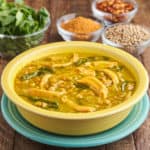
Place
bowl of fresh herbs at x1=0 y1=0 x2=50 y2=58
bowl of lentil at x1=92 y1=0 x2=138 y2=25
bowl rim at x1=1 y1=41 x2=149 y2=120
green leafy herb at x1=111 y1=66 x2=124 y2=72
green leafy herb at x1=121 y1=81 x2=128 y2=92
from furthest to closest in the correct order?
1. bowl of lentil at x1=92 y1=0 x2=138 y2=25
2. bowl of fresh herbs at x1=0 y1=0 x2=50 y2=58
3. green leafy herb at x1=111 y1=66 x2=124 y2=72
4. green leafy herb at x1=121 y1=81 x2=128 y2=92
5. bowl rim at x1=1 y1=41 x2=149 y2=120

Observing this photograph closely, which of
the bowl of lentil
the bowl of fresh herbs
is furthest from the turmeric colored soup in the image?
the bowl of lentil

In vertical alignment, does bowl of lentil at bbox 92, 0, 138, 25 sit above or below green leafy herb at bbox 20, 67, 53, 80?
below

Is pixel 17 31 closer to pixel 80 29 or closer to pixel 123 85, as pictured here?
pixel 80 29

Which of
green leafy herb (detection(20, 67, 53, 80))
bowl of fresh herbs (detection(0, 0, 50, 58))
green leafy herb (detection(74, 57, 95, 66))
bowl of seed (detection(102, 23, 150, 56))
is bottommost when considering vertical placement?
bowl of seed (detection(102, 23, 150, 56))

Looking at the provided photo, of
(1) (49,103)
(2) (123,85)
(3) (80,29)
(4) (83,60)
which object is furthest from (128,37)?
(1) (49,103)

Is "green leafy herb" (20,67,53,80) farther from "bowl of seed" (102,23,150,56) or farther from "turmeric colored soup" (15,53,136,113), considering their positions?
"bowl of seed" (102,23,150,56)

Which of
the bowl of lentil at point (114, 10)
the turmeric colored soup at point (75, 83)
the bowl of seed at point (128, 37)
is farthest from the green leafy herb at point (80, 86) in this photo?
the bowl of lentil at point (114, 10)

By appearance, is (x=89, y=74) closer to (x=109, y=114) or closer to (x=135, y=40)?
(x=109, y=114)
